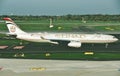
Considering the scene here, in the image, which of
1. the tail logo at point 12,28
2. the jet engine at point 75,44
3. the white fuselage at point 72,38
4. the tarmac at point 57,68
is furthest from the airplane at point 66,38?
the tarmac at point 57,68

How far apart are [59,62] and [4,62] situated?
9.12 m

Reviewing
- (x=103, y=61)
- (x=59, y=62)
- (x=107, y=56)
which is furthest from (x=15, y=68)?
(x=107, y=56)

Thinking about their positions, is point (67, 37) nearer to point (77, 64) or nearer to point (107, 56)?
point (107, 56)

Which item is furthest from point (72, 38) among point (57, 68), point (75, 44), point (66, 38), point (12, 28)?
point (57, 68)

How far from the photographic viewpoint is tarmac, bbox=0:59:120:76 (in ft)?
153

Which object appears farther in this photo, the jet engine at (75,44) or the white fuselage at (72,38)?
the white fuselage at (72,38)

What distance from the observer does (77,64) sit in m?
53.6

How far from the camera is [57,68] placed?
50.2 meters

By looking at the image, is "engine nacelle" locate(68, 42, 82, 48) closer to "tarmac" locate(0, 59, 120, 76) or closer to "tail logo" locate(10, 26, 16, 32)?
"tail logo" locate(10, 26, 16, 32)

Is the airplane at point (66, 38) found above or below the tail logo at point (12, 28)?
below

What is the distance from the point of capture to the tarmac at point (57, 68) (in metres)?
46.8

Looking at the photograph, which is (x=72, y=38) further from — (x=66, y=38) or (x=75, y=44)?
(x=75, y=44)

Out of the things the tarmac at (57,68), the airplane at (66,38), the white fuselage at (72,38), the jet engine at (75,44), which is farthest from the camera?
the white fuselage at (72,38)

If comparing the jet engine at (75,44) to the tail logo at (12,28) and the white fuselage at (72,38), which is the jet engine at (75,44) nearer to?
the white fuselage at (72,38)
